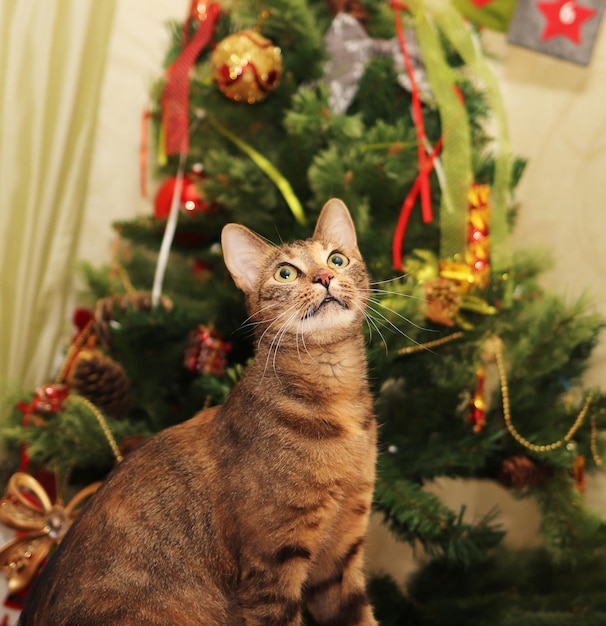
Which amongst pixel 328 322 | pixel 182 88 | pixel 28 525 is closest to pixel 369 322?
pixel 328 322

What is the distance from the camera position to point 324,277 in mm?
613

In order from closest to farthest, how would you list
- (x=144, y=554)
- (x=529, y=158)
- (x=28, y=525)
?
(x=144, y=554), (x=28, y=525), (x=529, y=158)

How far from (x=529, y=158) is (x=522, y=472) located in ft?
2.80

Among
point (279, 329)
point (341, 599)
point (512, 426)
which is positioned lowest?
point (341, 599)

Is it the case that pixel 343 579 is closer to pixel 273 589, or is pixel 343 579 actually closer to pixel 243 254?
pixel 273 589

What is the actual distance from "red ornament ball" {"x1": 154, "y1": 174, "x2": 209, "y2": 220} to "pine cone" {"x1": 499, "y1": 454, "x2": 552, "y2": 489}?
2.33 ft

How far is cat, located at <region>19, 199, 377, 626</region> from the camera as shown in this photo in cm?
57

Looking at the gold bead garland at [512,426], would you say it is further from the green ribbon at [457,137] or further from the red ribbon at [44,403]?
the red ribbon at [44,403]

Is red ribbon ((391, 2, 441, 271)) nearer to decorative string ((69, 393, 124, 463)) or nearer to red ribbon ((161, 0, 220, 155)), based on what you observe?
red ribbon ((161, 0, 220, 155))

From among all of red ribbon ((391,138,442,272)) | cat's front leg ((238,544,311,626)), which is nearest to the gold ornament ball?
red ribbon ((391,138,442,272))

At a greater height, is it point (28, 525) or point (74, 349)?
point (74, 349)

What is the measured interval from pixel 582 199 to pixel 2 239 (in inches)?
47.3

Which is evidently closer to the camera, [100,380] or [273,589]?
[273,589]

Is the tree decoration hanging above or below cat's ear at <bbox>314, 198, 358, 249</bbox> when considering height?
below
